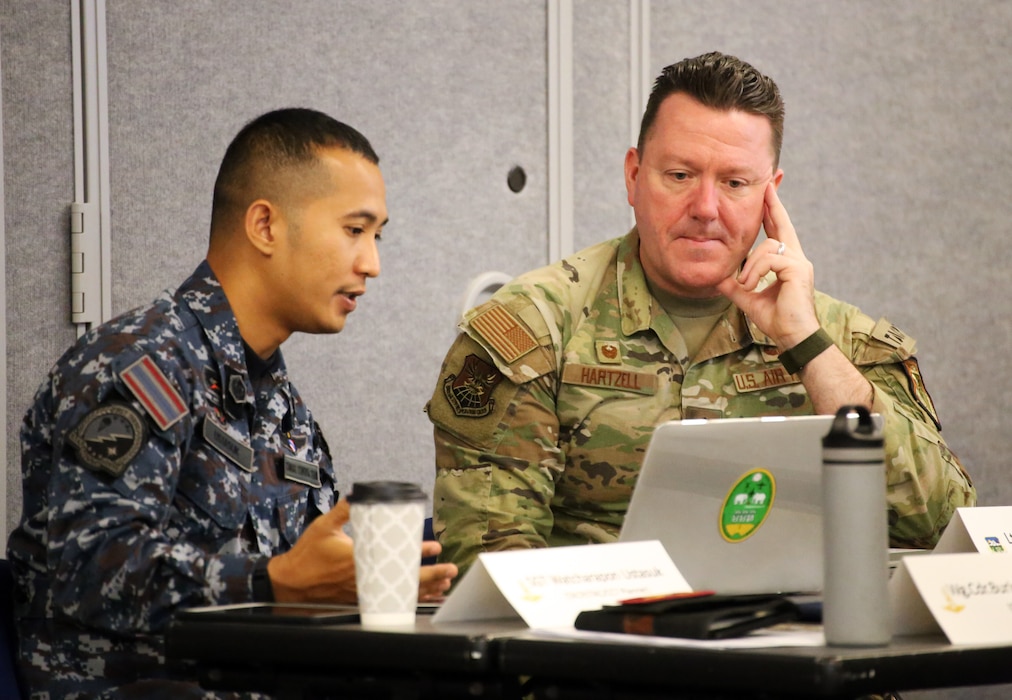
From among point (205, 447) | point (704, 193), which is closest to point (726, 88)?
point (704, 193)

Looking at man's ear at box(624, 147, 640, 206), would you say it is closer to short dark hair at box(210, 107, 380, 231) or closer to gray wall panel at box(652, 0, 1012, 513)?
short dark hair at box(210, 107, 380, 231)

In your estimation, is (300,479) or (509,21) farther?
(509,21)

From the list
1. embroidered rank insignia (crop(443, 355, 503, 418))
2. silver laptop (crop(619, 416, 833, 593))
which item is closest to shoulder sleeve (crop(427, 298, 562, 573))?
embroidered rank insignia (crop(443, 355, 503, 418))

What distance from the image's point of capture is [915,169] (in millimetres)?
3682

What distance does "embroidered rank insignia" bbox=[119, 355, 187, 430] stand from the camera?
1396mm

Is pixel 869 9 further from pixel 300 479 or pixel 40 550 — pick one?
pixel 40 550

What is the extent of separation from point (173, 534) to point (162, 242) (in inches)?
43.9

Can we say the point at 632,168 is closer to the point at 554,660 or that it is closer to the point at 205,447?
the point at 205,447

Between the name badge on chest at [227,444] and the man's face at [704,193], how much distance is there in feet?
2.49

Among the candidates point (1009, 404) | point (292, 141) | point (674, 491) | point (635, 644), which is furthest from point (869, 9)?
point (635, 644)

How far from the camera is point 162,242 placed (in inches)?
95.4

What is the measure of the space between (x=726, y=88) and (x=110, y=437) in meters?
1.09

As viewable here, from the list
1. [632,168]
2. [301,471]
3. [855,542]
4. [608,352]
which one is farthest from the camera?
[632,168]

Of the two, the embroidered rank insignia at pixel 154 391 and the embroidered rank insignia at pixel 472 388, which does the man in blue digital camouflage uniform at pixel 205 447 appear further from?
the embroidered rank insignia at pixel 472 388
